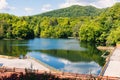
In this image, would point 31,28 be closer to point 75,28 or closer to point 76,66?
point 75,28

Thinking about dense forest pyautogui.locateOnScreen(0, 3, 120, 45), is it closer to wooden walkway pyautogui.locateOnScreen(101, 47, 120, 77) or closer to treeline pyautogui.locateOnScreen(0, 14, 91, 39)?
treeline pyautogui.locateOnScreen(0, 14, 91, 39)

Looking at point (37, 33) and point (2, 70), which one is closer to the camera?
point (2, 70)

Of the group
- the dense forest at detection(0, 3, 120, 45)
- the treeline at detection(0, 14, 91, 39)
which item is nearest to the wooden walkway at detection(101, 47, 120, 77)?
the dense forest at detection(0, 3, 120, 45)

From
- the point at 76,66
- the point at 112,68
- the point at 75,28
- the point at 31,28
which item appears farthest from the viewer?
the point at 31,28

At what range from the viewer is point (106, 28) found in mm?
80375

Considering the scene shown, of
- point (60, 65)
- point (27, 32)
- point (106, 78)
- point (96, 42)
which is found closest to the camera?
point (106, 78)

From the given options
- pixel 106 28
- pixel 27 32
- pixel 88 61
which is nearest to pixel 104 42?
pixel 106 28

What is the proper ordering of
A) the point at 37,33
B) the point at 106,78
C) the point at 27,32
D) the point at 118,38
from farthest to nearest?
1. the point at 37,33
2. the point at 27,32
3. the point at 118,38
4. the point at 106,78

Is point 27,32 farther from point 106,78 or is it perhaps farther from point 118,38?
point 106,78

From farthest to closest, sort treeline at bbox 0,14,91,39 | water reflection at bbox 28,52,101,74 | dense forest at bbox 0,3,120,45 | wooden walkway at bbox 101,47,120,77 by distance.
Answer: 1. treeline at bbox 0,14,91,39
2. dense forest at bbox 0,3,120,45
3. water reflection at bbox 28,52,101,74
4. wooden walkway at bbox 101,47,120,77

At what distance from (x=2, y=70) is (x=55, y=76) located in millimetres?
6141

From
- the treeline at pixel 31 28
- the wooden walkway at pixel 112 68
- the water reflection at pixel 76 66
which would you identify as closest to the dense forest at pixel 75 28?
the treeline at pixel 31 28

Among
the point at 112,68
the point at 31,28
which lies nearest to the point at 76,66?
the point at 112,68

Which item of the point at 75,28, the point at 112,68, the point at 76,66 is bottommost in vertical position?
the point at 76,66
